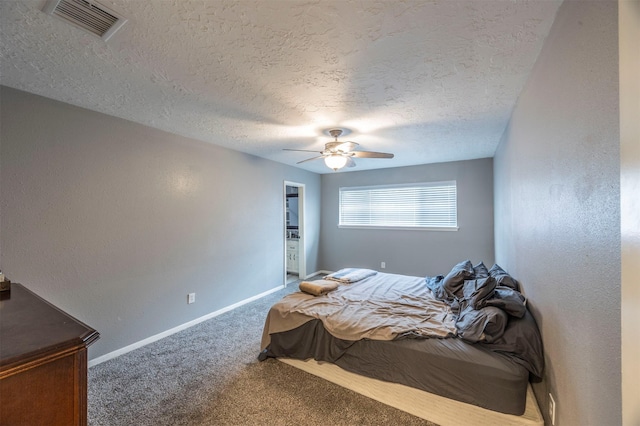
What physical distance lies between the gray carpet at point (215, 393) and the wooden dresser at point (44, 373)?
1244 mm

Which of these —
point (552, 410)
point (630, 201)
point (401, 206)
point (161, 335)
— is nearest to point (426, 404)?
point (552, 410)

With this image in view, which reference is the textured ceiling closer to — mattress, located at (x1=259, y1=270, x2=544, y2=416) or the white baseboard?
mattress, located at (x1=259, y1=270, x2=544, y2=416)

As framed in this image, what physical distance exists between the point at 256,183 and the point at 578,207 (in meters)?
3.88

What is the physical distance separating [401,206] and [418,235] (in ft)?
2.18

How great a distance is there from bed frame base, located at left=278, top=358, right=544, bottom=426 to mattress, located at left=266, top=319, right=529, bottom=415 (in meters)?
0.04

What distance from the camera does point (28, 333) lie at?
902 millimetres

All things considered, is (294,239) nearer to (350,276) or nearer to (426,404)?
(350,276)

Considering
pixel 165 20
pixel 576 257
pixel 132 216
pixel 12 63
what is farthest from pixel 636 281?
pixel 132 216

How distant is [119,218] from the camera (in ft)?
8.73

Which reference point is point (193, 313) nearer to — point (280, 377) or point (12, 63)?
point (280, 377)

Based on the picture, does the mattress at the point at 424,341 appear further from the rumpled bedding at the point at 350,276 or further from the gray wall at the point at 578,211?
the rumpled bedding at the point at 350,276

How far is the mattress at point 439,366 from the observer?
1633mm

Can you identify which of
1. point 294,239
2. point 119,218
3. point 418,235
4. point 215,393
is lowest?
point 215,393

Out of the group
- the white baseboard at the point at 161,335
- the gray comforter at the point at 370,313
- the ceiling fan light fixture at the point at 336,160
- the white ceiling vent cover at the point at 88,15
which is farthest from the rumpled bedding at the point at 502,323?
the white baseboard at the point at 161,335
